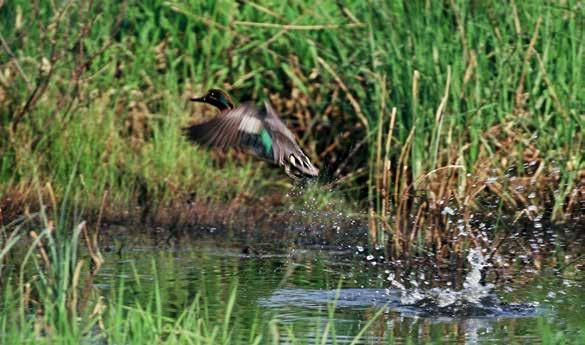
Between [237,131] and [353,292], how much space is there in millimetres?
979

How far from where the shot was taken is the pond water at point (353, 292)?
532 centimetres

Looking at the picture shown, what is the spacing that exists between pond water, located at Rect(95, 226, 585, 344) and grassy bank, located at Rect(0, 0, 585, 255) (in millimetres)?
434

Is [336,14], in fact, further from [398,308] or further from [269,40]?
[398,308]

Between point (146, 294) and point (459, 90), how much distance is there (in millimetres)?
2821

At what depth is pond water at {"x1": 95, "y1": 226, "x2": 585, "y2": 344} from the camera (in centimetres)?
532

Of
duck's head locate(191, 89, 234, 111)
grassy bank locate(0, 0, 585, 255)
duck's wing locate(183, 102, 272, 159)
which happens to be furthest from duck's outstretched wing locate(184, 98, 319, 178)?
grassy bank locate(0, 0, 585, 255)

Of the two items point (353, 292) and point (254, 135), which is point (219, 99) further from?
point (353, 292)

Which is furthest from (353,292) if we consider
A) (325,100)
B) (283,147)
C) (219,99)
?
(325,100)

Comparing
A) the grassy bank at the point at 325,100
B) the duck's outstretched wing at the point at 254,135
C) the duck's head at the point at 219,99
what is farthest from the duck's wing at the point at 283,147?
the grassy bank at the point at 325,100

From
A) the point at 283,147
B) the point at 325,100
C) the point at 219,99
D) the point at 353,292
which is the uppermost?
the point at 325,100

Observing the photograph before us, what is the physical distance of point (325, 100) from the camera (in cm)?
936

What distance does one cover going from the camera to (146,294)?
6.00m

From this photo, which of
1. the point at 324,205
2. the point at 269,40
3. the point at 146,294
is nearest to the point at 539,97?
A: the point at 324,205

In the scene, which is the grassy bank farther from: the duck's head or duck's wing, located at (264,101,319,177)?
the duck's head
